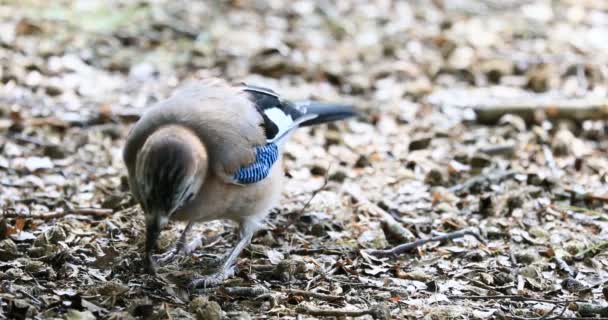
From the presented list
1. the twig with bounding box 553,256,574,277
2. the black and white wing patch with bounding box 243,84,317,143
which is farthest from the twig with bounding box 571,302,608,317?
the black and white wing patch with bounding box 243,84,317,143

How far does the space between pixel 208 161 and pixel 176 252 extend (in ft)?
→ 2.65

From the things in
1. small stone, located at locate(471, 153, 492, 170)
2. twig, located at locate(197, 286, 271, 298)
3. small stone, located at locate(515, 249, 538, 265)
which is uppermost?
twig, located at locate(197, 286, 271, 298)

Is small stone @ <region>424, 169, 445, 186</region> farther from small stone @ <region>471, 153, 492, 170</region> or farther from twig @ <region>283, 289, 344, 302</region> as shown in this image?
twig @ <region>283, 289, 344, 302</region>

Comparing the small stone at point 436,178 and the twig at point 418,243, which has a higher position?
the small stone at point 436,178

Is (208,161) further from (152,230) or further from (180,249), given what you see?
(180,249)

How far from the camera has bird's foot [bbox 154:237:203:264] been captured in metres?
5.19

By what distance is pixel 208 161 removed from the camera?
469cm

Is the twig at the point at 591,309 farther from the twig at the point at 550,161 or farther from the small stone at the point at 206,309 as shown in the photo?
the twig at the point at 550,161

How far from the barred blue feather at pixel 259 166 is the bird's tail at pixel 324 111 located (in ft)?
2.71

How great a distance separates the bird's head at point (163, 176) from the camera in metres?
4.23

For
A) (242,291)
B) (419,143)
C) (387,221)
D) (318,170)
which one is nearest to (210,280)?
(242,291)

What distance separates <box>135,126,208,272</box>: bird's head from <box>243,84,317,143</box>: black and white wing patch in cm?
92

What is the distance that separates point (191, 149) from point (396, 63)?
4.75m

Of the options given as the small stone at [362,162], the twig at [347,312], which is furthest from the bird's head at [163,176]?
the small stone at [362,162]
